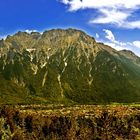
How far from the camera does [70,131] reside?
305 feet

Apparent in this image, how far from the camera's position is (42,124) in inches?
3804

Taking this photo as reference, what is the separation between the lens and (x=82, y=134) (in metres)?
93.8

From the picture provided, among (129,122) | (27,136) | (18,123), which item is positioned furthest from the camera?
(129,122)

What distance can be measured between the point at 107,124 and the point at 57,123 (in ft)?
42.0

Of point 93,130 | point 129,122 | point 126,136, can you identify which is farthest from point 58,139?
point 129,122

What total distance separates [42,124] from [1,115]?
10137mm

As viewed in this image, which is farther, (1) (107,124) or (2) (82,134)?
(1) (107,124)

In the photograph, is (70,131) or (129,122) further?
(129,122)

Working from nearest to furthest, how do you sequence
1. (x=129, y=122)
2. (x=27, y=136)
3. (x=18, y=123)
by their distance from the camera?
(x=27, y=136)
(x=18, y=123)
(x=129, y=122)

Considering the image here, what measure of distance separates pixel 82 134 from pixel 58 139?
247 inches

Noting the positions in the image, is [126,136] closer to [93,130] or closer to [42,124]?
[93,130]

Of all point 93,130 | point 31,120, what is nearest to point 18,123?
point 31,120

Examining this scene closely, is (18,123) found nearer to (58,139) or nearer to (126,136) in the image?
(58,139)

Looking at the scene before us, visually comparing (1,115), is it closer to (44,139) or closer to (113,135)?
(44,139)
